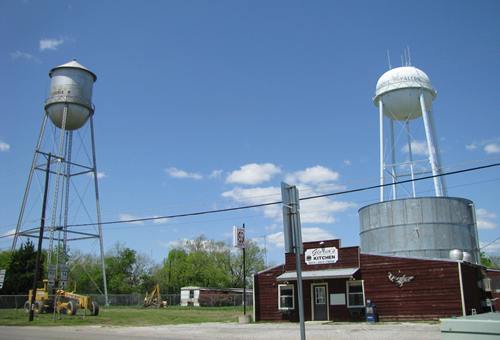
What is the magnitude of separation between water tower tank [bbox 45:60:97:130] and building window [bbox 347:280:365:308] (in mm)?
29241

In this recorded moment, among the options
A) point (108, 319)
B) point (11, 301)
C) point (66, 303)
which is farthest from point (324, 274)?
point (11, 301)

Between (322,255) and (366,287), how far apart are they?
10.4 ft

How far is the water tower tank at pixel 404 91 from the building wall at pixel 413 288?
15.1 metres

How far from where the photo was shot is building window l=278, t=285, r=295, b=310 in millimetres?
29594

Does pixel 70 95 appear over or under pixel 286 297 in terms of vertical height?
over

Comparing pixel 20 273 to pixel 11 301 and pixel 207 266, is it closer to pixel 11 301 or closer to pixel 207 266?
pixel 11 301

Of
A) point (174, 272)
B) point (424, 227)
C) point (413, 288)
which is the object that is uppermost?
point (424, 227)

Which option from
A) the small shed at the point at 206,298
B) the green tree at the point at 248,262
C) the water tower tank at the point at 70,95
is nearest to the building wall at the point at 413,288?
the water tower tank at the point at 70,95

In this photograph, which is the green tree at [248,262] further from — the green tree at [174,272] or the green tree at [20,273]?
the green tree at [20,273]

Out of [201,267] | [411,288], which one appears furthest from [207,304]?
[411,288]

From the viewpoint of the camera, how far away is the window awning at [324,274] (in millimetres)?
26925

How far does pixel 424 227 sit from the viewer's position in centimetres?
3084

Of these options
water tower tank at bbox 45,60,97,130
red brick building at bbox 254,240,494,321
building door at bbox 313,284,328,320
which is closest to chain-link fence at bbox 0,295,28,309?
water tower tank at bbox 45,60,97,130

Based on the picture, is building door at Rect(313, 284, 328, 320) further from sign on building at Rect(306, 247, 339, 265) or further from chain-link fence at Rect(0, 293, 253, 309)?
chain-link fence at Rect(0, 293, 253, 309)
